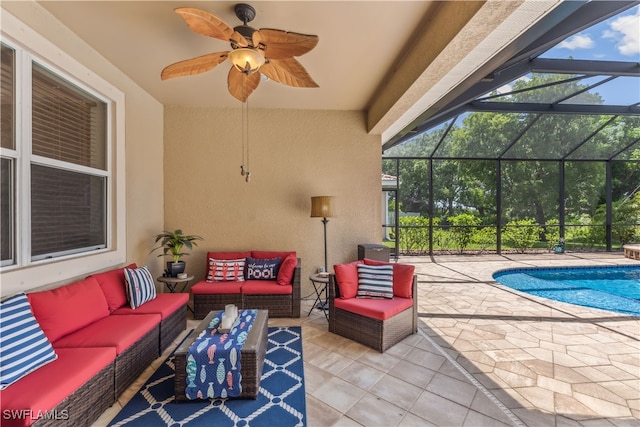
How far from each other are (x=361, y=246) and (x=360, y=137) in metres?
1.88

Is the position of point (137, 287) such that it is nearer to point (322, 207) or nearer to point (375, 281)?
point (322, 207)

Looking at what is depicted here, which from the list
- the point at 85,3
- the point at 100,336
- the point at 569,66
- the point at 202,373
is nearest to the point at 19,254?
the point at 100,336

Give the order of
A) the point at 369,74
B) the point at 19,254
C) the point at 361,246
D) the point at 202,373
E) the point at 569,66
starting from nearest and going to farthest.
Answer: the point at 202,373 → the point at 19,254 → the point at 369,74 → the point at 569,66 → the point at 361,246

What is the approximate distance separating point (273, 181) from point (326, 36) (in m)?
2.39

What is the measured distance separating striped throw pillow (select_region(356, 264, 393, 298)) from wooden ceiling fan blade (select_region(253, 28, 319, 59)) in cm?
239

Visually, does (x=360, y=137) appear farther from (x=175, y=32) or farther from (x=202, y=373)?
(x=202, y=373)

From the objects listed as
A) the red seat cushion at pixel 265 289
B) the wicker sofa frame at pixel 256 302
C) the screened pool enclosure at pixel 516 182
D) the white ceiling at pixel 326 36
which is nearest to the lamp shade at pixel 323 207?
the wicker sofa frame at pixel 256 302

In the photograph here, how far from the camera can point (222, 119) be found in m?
4.36

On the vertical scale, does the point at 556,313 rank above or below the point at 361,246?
below

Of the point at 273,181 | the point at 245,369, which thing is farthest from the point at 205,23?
the point at 273,181

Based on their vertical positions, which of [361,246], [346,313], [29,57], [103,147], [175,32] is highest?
[175,32]

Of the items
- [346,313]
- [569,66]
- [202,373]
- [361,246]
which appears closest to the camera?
[202,373]

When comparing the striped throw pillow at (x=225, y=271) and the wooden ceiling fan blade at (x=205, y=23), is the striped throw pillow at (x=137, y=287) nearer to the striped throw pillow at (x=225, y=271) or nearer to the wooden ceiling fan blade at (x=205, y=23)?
the striped throw pillow at (x=225, y=271)

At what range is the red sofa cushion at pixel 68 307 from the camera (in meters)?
2.00
